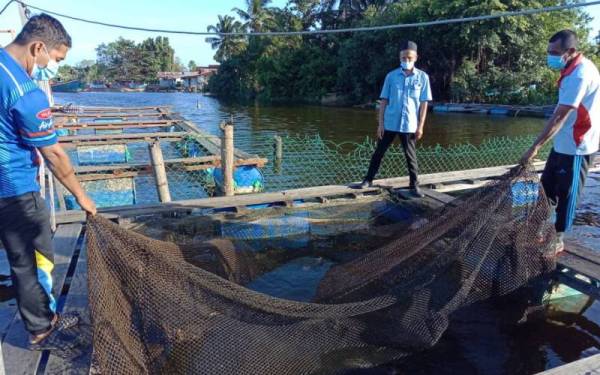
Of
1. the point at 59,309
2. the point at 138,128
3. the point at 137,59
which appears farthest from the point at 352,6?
the point at 137,59

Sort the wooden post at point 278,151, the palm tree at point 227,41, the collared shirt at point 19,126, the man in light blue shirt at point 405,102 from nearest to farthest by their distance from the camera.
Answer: the collared shirt at point 19,126 → the man in light blue shirt at point 405,102 → the wooden post at point 278,151 → the palm tree at point 227,41

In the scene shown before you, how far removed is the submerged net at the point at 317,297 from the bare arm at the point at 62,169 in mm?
171

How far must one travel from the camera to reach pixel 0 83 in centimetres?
234

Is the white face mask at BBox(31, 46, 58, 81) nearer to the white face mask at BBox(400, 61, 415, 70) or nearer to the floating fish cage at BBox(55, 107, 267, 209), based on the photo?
the floating fish cage at BBox(55, 107, 267, 209)

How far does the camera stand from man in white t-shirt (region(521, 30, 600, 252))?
354 centimetres

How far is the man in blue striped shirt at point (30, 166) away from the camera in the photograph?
2.42 meters

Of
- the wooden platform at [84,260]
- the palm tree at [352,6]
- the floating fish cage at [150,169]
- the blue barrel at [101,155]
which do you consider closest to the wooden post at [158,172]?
the floating fish cage at [150,169]

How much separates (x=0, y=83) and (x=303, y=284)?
9.56 feet

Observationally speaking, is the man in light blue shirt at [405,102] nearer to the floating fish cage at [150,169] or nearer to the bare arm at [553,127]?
the bare arm at [553,127]

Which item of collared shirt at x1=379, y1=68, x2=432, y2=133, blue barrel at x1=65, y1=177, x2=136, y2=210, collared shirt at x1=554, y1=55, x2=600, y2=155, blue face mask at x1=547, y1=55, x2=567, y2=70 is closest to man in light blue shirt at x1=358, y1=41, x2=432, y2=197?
collared shirt at x1=379, y1=68, x2=432, y2=133

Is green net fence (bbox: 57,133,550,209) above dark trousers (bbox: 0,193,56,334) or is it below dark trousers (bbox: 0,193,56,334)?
below

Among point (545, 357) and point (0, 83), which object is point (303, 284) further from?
point (0, 83)

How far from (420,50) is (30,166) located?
3233cm

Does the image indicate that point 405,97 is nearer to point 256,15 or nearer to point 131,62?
point 256,15
